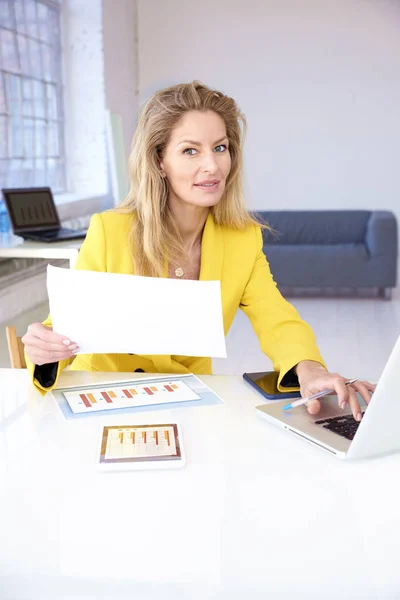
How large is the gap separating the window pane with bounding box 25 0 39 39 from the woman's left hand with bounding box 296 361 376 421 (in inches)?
186

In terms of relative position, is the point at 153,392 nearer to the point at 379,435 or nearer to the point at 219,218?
the point at 379,435

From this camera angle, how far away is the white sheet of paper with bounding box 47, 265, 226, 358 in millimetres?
1393

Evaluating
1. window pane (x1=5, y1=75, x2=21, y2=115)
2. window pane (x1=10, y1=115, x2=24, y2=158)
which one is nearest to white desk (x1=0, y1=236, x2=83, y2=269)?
window pane (x1=10, y1=115, x2=24, y2=158)

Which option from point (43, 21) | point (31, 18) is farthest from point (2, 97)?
point (43, 21)

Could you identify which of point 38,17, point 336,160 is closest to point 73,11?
point 38,17

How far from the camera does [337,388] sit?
132 centimetres

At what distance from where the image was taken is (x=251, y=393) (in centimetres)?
145

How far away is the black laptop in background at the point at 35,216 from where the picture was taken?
380cm

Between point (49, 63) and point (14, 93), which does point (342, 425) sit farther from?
point (49, 63)

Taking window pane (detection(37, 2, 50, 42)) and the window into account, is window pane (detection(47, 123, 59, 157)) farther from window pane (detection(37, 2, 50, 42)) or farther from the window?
window pane (detection(37, 2, 50, 42))

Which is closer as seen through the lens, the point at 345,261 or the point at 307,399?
the point at 307,399

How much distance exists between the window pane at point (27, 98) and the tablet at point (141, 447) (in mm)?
4534

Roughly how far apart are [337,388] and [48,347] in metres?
0.56

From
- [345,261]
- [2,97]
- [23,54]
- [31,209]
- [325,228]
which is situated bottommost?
[345,261]
